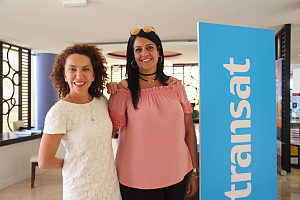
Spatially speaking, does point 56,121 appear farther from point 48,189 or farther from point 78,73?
point 48,189

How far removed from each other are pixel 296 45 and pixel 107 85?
694 centimetres

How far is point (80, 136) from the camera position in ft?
4.61

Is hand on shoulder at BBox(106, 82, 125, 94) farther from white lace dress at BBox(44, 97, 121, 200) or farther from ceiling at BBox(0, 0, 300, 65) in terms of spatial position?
ceiling at BBox(0, 0, 300, 65)

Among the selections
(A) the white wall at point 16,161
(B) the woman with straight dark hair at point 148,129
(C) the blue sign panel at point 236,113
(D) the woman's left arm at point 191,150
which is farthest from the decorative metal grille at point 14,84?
(C) the blue sign panel at point 236,113

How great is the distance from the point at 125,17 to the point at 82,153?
3.66 m

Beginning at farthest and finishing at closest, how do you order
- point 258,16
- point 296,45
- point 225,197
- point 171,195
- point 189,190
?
point 296,45 < point 258,16 < point 189,190 < point 171,195 < point 225,197

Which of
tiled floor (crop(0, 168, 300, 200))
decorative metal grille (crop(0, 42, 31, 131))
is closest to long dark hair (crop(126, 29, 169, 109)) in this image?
tiled floor (crop(0, 168, 300, 200))

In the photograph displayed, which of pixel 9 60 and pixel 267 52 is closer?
pixel 267 52

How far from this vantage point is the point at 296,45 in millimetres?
7098

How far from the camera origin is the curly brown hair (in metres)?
1.55

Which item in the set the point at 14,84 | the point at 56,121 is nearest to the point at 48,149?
the point at 56,121

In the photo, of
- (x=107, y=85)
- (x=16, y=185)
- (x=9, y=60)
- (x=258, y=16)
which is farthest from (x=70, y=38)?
(x=107, y=85)

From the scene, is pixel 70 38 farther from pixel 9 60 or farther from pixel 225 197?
pixel 225 197

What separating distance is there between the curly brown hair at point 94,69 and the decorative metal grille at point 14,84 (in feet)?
17.7
